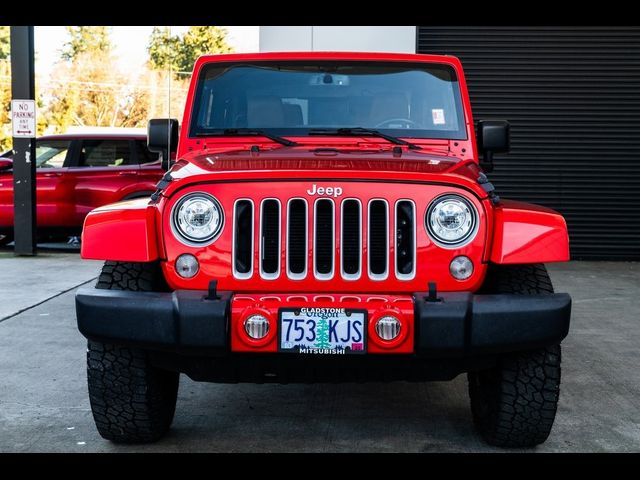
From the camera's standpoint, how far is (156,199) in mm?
3889

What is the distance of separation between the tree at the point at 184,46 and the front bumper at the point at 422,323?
26.4 m

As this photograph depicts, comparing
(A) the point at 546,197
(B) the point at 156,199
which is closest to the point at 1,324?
(B) the point at 156,199

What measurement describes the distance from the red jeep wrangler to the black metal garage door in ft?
25.4

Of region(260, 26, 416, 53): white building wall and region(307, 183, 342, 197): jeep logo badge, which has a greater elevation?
region(260, 26, 416, 53): white building wall

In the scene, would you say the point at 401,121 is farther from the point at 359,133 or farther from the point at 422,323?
the point at 422,323

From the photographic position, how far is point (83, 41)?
36.4m

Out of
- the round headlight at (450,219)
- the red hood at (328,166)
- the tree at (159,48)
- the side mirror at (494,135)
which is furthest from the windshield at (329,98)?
the tree at (159,48)

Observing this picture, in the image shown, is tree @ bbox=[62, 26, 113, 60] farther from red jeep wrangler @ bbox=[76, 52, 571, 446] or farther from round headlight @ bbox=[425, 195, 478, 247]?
round headlight @ bbox=[425, 195, 478, 247]

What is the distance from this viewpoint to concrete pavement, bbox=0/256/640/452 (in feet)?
13.6

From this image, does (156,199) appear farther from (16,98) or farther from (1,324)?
(16,98)

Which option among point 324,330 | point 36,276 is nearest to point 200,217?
point 324,330

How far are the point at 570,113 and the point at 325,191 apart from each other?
27.9 ft

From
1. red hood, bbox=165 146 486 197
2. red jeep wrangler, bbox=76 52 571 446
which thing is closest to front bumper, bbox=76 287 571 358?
red jeep wrangler, bbox=76 52 571 446
